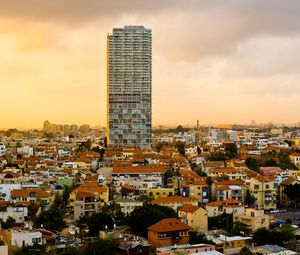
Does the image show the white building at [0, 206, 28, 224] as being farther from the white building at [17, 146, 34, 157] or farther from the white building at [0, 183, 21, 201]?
the white building at [17, 146, 34, 157]

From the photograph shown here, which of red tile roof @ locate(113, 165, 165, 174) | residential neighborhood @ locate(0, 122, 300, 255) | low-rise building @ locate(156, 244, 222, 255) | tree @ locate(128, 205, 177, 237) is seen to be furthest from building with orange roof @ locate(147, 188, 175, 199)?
low-rise building @ locate(156, 244, 222, 255)

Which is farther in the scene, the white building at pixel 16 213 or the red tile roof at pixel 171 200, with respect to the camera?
the red tile roof at pixel 171 200

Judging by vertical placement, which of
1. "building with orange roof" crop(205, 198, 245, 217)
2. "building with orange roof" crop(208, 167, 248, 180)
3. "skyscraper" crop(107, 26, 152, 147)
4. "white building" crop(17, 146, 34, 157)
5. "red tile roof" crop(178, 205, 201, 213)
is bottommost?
"building with orange roof" crop(205, 198, 245, 217)

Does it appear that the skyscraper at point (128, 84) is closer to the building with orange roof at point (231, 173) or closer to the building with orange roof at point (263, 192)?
the building with orange roof at point (231, 173)

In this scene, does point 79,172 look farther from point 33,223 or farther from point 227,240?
point 227,240

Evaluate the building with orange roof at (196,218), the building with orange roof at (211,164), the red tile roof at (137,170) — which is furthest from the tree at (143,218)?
the building with orange roof at (211,164)

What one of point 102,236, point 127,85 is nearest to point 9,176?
point 102,236

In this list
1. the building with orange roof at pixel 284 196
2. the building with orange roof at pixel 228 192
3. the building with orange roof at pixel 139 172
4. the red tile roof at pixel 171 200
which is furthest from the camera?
the building with orange roof at pixel 139 172
